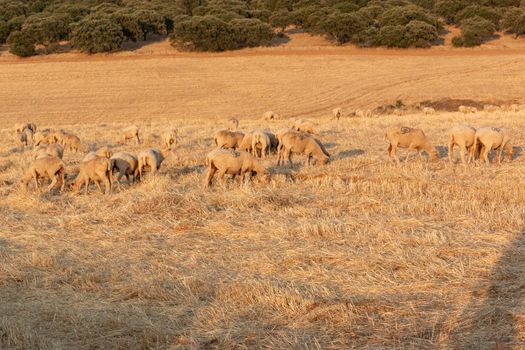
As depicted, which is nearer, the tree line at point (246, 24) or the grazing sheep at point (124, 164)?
the grazing sheep at point (124, 164)

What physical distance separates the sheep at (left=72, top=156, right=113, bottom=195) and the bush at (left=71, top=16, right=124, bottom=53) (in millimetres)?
51165

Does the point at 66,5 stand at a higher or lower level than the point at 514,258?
higher

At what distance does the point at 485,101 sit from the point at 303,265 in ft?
124

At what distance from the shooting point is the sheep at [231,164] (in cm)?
1450

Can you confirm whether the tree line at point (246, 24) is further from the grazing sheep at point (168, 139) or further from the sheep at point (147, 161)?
the sheep at point (147, 161)

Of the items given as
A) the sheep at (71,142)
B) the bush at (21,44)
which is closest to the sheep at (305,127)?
the sheep at (71,142)

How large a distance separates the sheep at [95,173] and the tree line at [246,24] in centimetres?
5084

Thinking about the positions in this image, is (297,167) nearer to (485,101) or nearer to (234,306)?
(234,306)

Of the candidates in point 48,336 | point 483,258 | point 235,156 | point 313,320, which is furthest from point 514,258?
point 235,156

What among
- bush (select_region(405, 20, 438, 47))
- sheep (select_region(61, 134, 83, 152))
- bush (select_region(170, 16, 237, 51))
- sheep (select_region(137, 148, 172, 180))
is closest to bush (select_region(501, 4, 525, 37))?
bush (select_region(405, 20, 438, 47))

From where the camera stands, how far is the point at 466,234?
9.88 metres

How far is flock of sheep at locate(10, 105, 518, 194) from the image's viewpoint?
14.6 m

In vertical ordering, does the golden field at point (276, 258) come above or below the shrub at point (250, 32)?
below

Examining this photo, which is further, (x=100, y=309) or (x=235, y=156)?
(x=235, y=156)
